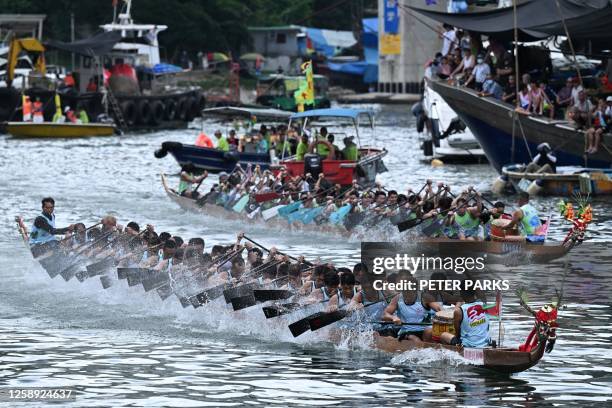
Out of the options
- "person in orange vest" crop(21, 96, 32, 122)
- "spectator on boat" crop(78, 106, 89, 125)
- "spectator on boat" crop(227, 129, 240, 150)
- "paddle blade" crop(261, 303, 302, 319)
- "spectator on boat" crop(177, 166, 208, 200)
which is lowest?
"spectator on boat" crop(78, 106, 89, 125)

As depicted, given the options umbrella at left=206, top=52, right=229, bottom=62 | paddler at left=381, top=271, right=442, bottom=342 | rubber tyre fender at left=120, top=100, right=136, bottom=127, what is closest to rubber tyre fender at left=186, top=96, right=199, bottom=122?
rubber tyre fender at left=120, top=100, right=136, bottom=127

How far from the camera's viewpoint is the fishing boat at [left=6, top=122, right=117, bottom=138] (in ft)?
241

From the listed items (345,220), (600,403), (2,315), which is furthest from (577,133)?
(600,403)

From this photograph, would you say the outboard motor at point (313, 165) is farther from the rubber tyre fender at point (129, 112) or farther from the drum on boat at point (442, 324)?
the rubber tyre fender at point (129, 112)

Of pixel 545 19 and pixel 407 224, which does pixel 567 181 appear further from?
pixel 407 224

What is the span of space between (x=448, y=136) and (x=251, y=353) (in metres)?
34.4

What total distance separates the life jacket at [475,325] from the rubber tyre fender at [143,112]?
6032 cm

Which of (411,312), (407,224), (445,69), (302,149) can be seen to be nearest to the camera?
(411,312)

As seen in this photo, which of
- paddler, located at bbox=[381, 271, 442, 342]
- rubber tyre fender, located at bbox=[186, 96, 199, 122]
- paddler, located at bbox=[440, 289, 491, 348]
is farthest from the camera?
rubber tyre fender, located at bbox=[186, 96, 199, 122]

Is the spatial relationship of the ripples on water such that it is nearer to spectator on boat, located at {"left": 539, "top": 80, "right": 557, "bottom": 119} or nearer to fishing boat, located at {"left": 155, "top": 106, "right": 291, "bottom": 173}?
spectator on boat, located at {"left": 539, "top": 80, "right": 557, "bottom": 119}

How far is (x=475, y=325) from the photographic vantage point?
20578 millimetres

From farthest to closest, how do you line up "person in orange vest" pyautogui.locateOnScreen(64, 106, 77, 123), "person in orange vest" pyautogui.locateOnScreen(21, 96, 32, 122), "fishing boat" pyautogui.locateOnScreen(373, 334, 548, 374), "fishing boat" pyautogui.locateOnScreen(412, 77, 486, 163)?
"person in orange vest" pyautogui.locateOnScreen(64, 106, 77, 123) → "person in orange vest" pyautogui.locateOnScreen(21, 96, 32, 122) → "fishing boat" pyautogui.locateOnScreen(412, 77, 486, 163) → "fishing boat" pyautogui.locateOnScreen(373, 334, 548, 374)

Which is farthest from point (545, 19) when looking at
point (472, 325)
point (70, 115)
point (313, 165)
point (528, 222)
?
point (70, 115)

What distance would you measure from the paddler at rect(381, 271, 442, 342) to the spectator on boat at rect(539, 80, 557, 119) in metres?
21.8
